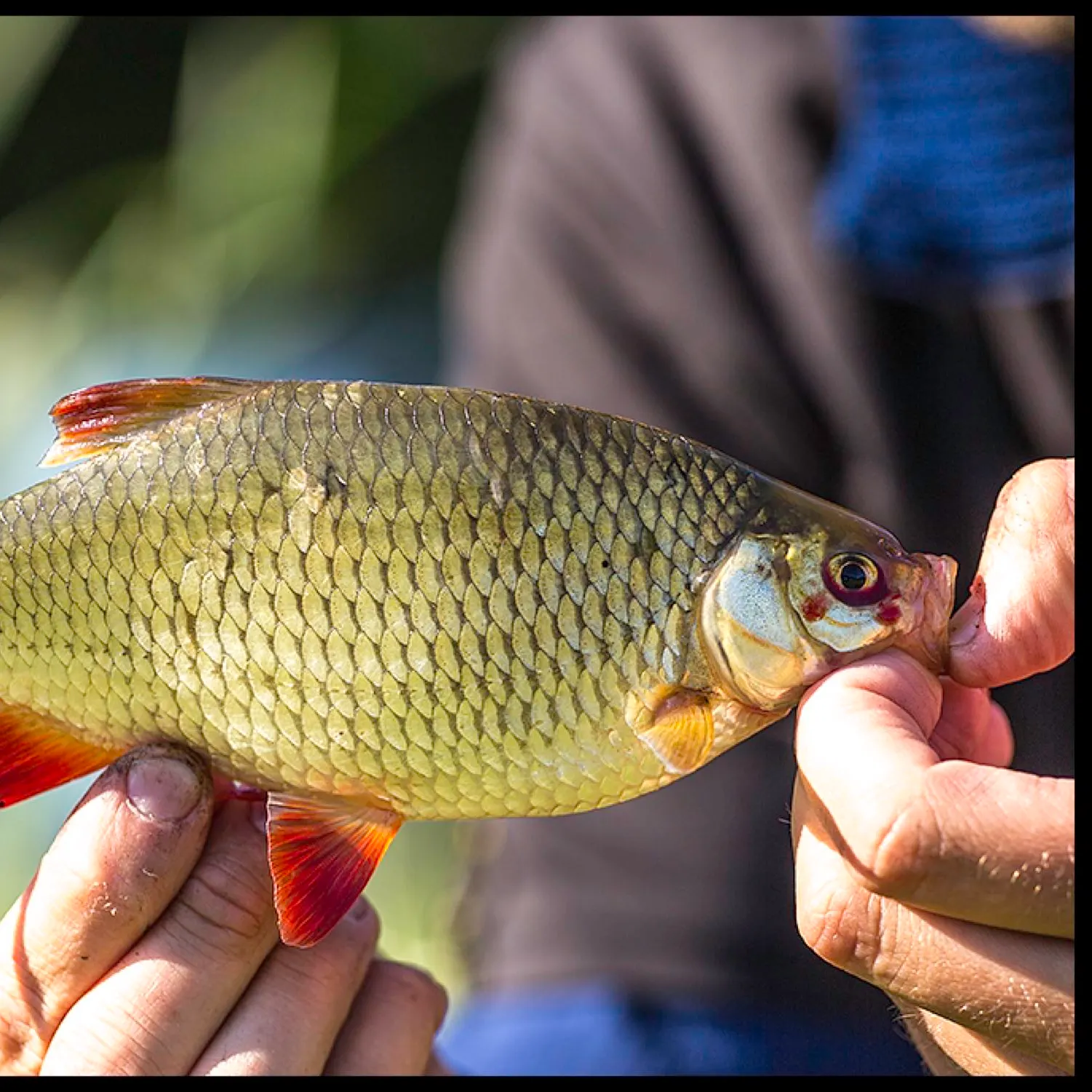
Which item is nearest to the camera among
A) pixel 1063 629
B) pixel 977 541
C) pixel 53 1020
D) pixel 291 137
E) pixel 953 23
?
pixel 1063 629

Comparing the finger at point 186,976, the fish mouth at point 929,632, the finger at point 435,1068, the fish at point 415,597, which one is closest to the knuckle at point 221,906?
the finger at point 186,976

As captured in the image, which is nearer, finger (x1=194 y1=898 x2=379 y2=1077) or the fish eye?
the fish eye

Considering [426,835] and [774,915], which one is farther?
[426,835]

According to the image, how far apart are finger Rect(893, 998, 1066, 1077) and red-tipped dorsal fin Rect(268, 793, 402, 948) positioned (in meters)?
0.34

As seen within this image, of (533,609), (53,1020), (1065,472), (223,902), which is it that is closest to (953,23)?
(1065,472)

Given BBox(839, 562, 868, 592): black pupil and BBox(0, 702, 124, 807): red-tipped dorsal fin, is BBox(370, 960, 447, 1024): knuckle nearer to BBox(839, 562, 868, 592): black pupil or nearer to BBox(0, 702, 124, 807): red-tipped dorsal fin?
BBox(0, 702, 124, 807): red-tipped dorsal fin

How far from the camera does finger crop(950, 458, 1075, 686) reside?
30.0 inches

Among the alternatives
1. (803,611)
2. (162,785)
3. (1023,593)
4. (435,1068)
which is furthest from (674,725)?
(435,1068)

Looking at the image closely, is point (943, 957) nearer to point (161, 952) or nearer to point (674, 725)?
point (674, 725)

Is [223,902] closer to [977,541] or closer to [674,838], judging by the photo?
[674,838]

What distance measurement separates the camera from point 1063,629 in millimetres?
766

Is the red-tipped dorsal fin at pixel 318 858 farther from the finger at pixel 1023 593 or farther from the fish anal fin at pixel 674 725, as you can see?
the finger at pixel 1023 593

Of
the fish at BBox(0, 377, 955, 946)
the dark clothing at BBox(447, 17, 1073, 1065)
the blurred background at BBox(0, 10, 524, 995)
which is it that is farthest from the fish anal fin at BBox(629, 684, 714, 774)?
the blurred background at BBox(0, 10, 524, 995)

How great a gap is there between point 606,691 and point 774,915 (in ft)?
3.73
